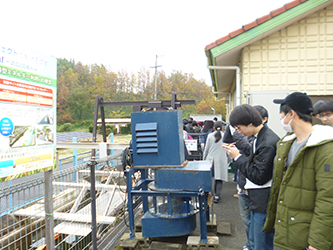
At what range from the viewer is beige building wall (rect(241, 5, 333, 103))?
6.19m

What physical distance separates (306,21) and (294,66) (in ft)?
3.71

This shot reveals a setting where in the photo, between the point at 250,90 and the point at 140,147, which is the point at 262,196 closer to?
the point at 140,147

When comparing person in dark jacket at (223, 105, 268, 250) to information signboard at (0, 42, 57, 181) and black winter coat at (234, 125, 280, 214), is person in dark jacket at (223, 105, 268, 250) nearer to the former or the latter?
black winter coat at (234, 125, 280, 214)

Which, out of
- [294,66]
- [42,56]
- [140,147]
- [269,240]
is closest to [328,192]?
[269,240]

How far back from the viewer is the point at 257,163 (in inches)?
89.5

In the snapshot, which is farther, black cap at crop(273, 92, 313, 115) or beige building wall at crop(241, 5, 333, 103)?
beige building wall at crop(241, 5, 333, 103)

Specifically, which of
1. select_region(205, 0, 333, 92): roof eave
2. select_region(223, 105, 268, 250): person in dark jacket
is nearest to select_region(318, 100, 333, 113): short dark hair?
select_region(223, 105, 268, 250): person in dark jacket

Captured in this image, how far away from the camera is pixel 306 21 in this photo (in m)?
6.22

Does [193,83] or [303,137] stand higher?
[193,83]

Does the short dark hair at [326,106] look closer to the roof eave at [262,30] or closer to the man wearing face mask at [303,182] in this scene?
the man wearing face mask at [303,182]

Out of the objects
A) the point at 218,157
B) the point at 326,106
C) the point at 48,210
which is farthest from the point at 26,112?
the point at 218,157

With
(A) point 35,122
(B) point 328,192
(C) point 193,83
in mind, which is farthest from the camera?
(C) point 193,83

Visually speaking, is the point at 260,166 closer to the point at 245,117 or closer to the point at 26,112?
the point at 245,117

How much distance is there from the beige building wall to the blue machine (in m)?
3.88
